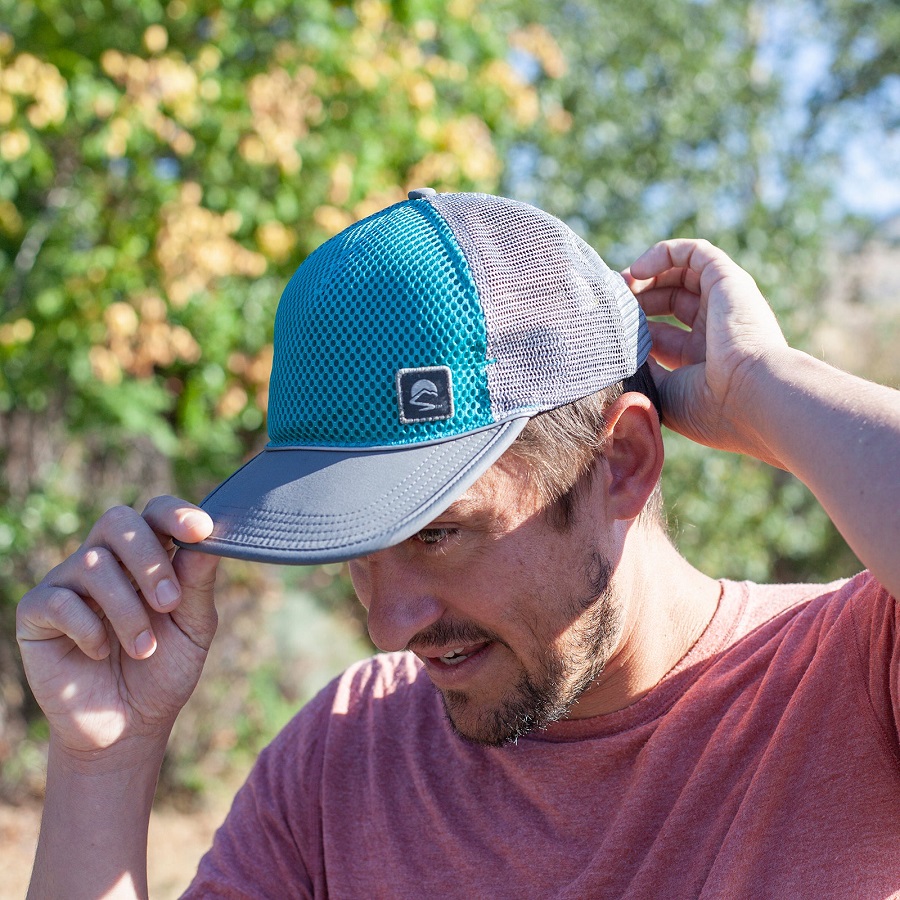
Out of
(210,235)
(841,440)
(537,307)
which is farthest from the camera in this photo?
(210,235)

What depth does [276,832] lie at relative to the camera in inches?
82.4

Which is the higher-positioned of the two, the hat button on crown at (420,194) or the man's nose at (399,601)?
the hat button on crown at (420,194)

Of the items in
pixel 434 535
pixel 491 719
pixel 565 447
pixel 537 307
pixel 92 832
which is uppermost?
pixel 537 307

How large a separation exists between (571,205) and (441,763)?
750cm

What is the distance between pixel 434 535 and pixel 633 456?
1.42 feet

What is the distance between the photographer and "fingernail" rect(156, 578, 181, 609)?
6.02 ft

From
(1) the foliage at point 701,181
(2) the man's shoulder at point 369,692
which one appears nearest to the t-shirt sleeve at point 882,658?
(2) the man's shoulder at point 369,692

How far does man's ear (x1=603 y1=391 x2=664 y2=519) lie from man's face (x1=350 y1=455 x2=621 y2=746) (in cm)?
9

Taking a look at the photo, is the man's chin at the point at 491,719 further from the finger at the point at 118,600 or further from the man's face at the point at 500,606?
the finger at the point at 118,600

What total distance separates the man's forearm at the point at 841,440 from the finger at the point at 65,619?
1.21 metres

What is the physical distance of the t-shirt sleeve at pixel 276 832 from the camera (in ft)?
6.67

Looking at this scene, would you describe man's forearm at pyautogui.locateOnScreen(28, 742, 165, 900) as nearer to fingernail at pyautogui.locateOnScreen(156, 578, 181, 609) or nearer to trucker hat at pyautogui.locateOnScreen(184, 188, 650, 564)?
fingernail at pyautogui.locateOnScreen(156, 578, 181, 609)

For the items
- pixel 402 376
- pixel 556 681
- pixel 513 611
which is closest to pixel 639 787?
pixel 556 681

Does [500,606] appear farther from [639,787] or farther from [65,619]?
[65,619]
